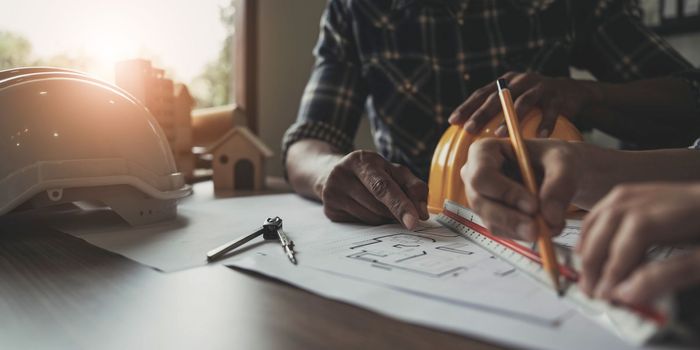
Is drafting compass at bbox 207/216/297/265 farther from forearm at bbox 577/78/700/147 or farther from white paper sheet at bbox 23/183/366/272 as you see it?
forearm at bbox 577/78/700/147

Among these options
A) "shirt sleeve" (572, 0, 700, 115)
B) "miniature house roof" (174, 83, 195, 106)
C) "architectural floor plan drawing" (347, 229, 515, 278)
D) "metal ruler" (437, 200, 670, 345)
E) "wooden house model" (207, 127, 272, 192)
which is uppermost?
"shirt sleeve" (572, 0, 700, 115)

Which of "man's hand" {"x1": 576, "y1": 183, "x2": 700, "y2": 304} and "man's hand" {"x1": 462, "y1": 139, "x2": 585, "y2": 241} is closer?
"man's hand" {"x1": 576, "y1": 183, "x2": 700, "y2": 304}

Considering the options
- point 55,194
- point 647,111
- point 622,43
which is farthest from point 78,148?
point 622,43

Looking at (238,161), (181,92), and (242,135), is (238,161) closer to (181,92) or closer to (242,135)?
(242,135)

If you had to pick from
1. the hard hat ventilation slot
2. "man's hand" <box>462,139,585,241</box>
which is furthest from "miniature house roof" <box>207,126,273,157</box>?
"man's hand" <box>462,139,585,241</box>

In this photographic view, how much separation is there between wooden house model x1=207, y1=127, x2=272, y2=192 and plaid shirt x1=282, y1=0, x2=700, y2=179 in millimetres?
89

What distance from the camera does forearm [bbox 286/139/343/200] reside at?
0.81 m

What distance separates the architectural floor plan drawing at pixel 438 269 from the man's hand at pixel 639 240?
31mm

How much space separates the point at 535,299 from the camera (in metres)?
0.30

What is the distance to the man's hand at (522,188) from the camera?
339mm

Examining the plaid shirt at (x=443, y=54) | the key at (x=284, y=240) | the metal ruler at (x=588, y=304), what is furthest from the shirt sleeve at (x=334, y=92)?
the metal ruler at (x=588, y=304)

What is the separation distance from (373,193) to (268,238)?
14cm

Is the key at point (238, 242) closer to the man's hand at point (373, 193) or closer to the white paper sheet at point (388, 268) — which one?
the white paper sheet at point (388, 268)

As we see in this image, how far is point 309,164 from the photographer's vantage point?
0.88 meters
